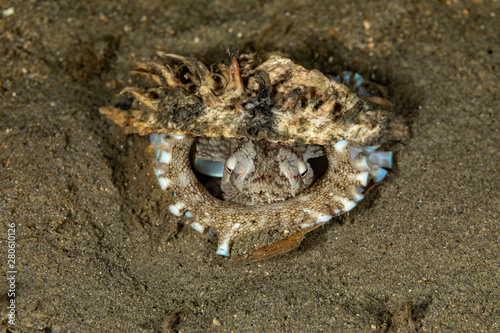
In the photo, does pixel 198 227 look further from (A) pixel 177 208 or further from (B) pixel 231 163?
(B) pixel 231 163

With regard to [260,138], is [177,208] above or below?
below

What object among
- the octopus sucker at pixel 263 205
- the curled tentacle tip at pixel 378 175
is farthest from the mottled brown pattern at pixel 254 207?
the curled tentacle tip at pixel 378 175

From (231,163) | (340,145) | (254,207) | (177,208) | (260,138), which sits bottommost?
(177,208)

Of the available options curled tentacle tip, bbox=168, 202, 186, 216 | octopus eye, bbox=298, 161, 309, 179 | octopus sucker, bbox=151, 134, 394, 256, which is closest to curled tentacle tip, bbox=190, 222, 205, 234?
octopus sucker, bbox=151, 134, 394, 256

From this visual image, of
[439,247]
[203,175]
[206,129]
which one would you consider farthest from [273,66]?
[439,247]

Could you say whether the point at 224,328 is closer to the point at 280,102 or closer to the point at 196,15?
the point at 280,102

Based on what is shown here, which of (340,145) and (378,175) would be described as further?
(378,175)

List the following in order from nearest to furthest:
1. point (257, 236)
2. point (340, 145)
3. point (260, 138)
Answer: point (260, 138) → point (340, 145) → point (257, 236)

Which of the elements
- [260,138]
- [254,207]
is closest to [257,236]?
[254,207]
